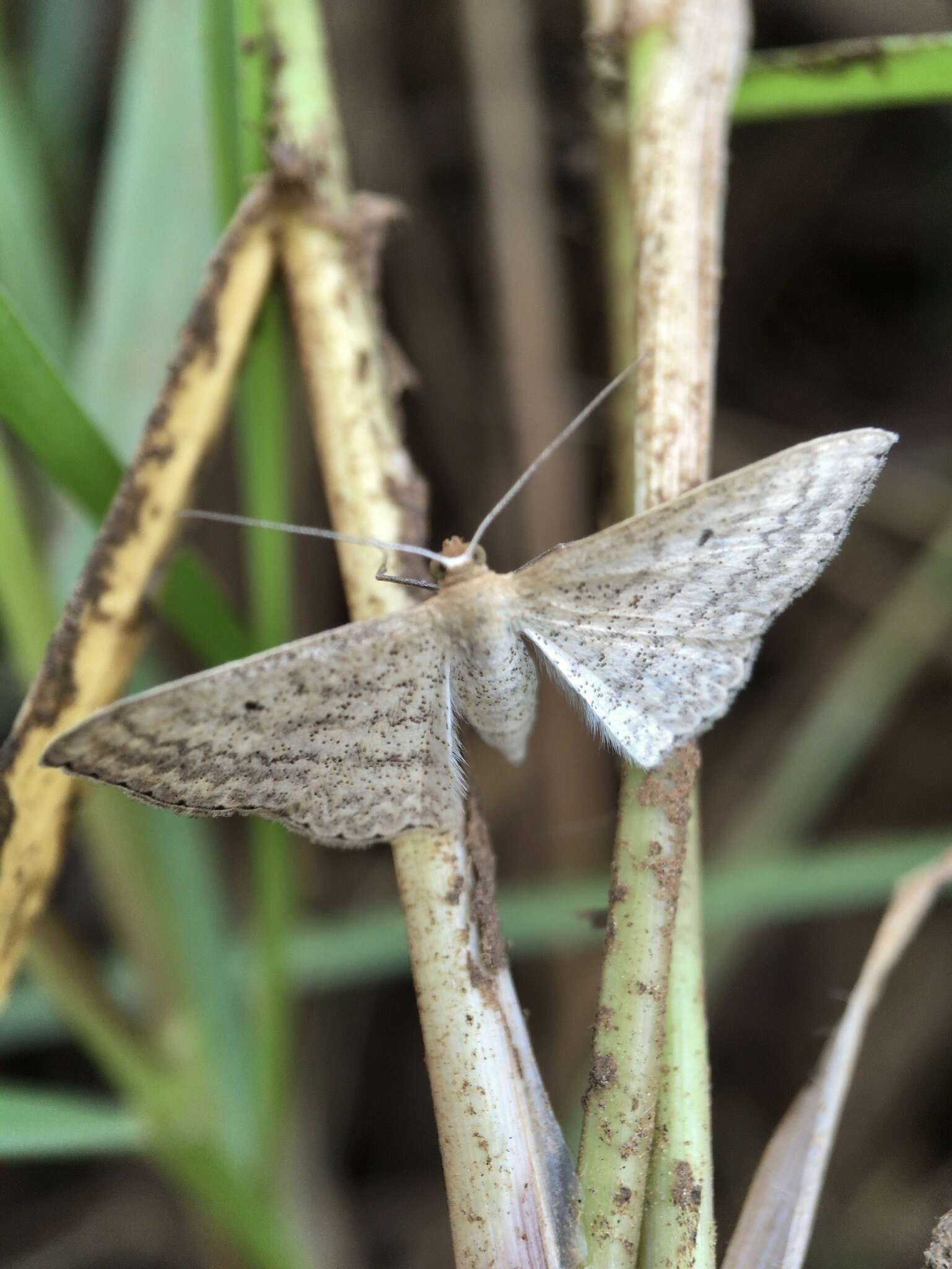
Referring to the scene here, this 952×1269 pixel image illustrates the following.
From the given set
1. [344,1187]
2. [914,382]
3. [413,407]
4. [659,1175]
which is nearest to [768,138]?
[914,382]

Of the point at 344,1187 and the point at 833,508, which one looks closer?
the point at 833,508

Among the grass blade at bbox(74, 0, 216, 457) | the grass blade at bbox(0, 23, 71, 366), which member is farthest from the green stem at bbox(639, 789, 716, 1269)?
the grass blade at bbox(0, 23, 71, 366)

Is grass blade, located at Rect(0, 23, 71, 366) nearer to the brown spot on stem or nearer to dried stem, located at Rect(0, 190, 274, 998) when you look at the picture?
dried stem, located at Rect(0, 190, 274, 998)

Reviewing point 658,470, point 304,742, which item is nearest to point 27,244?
point 304,742

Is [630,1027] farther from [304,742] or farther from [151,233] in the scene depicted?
[151,233]

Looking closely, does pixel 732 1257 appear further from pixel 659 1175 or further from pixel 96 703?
pixel 96 703

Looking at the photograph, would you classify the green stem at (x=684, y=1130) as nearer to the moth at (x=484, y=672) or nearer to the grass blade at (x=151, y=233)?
the moth at (x=484, y=672)
